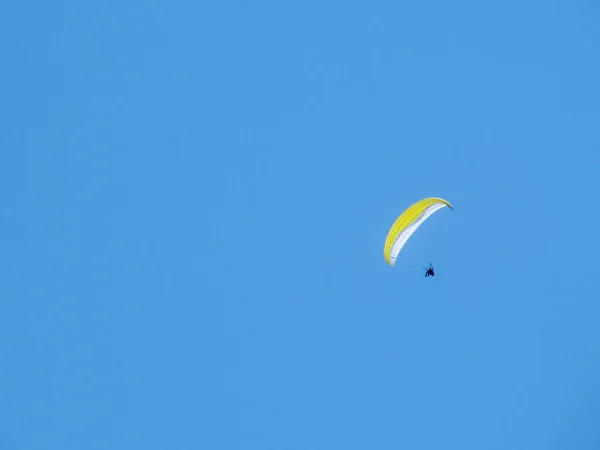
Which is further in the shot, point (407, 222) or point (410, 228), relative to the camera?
point (410, 228)

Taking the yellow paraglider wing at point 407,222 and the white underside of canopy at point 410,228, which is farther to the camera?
the white underside of canopy at point 410,228

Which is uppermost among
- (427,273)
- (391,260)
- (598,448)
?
(427,273)

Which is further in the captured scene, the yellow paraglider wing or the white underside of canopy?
the white underside of canopy

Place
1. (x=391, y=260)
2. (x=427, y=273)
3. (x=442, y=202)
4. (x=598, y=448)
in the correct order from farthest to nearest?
(x=598, y=448), (x=427, y=273), (x=391, y=260), (x=442, y=202)

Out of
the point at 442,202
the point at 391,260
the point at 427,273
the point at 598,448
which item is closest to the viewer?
the point at 442,202

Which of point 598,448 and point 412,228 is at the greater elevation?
point 412,228

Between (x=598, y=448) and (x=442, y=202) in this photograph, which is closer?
(x=442, y=202)

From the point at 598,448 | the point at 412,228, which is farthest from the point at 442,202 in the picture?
the point at 598,448

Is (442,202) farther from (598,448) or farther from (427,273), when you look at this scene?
(598,448)
